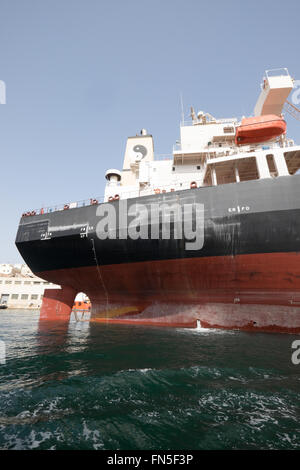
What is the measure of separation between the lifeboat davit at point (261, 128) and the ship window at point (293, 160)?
4.58 ft

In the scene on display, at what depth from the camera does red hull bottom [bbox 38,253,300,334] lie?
10.8m

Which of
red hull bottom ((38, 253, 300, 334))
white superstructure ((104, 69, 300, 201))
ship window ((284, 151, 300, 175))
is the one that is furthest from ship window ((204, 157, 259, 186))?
red hull bottom ((38, 253, 300, 334))

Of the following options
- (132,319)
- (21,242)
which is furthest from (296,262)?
(21,242)

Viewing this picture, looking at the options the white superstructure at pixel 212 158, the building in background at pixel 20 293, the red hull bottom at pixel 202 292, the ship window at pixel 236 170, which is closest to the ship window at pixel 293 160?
the white superstructure at pixel 212 158

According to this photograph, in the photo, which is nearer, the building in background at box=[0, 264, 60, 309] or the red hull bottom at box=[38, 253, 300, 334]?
the red hull bottom at box=[38, 253, 300, 334]

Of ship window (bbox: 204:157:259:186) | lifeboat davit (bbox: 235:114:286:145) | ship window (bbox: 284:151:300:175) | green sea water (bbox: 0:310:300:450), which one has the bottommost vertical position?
green sea water (bbox: 0:310:300:450)

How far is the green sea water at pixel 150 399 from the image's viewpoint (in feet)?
10.1

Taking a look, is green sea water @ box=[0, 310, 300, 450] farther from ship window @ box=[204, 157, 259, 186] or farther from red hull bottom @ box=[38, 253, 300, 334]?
ship window @ box=[204, 157, 259, 186]

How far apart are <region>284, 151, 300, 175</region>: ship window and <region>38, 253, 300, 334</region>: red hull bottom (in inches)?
250

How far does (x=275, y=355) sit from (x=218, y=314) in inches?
198

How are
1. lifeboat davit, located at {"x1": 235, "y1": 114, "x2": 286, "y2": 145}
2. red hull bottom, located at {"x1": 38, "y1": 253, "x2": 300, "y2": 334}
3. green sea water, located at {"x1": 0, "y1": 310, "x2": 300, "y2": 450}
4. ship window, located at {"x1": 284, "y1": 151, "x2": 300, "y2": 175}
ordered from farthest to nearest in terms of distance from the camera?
ship window, located at {"x1": 284, "y1": 151, "x2": 300, "y2": 175}
lifeboat davit, located at {"x1": 235, "y1": 114, "x2": 286, "y2": 145}
red hull bottom, located at {"x1": 38, "y1": 253, "x2": 300, "y2": 334}
green sea water, located at {"x1": 0, "y1": 310, "x2": 300, "y2": 450}

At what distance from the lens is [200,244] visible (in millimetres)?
11641
